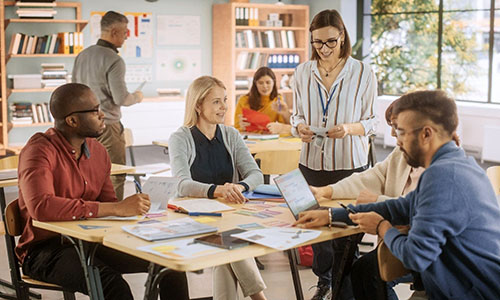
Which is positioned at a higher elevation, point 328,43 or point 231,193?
point 328,43

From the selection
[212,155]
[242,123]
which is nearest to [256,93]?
[242,123]

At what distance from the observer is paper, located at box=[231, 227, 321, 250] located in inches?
95.8

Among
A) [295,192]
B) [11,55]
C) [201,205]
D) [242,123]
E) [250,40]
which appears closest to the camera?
[295,192]

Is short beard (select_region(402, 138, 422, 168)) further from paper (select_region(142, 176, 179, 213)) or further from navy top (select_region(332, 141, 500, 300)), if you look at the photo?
paper (select_region(142, 176, 179, 213))

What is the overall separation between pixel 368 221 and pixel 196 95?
4.57ft

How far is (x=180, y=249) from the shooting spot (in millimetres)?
2355

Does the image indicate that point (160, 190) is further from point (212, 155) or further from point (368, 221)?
point (368, 221)

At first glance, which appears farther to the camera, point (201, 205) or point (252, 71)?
point (252, 71)

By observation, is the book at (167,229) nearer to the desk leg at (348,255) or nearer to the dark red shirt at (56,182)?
the dark red shirt at (56,182)

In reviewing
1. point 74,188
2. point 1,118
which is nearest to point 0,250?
point 74,188

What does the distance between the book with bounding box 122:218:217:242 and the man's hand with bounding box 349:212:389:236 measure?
553 millimetres

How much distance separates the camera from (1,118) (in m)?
9.02

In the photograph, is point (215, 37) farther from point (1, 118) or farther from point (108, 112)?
point (108, 112)

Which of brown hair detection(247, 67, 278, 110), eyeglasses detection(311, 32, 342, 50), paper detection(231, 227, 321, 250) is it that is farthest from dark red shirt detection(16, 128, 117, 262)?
brown hair detection(247, 67, 278, 110)
